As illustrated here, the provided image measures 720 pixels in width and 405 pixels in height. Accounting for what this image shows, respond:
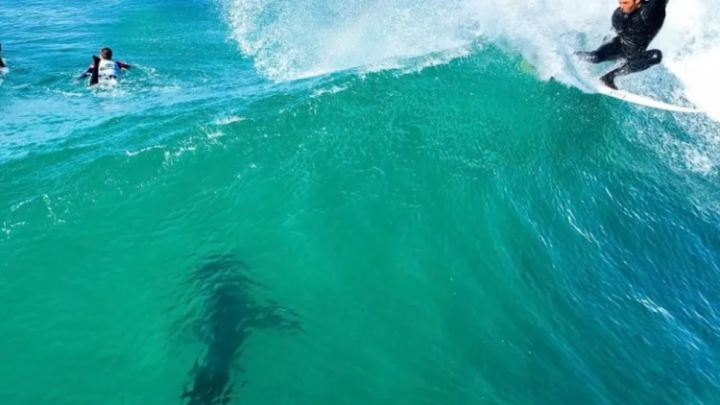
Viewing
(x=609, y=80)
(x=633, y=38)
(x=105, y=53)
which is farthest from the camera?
(x=105, y=53)

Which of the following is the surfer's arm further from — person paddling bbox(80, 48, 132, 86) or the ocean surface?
the ocean surface

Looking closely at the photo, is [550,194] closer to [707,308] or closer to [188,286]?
[707,308]

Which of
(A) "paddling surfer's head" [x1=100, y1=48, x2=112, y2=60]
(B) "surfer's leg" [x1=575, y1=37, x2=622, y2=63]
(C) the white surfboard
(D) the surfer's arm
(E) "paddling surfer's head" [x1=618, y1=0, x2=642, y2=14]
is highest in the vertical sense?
(A) "paddling surfer's head" [x1=100, y1=48, x2=112, y2=60]

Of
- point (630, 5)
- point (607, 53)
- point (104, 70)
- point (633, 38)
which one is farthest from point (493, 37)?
point (104, 70)

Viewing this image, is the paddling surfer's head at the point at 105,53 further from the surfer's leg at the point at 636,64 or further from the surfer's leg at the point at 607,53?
the surfer's leg at the point at 636,64

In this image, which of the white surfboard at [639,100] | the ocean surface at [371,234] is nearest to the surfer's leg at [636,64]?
the white surfboard at [639,100]

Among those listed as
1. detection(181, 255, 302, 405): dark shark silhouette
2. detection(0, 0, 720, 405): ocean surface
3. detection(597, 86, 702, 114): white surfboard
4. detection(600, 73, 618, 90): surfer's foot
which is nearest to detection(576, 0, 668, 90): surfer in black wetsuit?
detection(600, 73, 618, 90): surfer's foot

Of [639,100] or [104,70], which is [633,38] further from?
[104,70]
